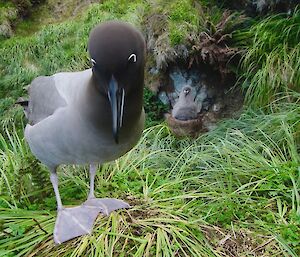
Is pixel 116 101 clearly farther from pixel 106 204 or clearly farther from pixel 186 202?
pixel 186 202

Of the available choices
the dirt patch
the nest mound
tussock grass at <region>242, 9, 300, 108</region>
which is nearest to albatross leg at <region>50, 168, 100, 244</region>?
the dirt patch

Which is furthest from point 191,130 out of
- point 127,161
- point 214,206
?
point 214,206

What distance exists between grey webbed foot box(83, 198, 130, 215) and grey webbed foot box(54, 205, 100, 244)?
32 millimetres

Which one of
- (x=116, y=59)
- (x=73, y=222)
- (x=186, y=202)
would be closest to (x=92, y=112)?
(x=116, y=59)

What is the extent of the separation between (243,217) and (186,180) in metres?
0.52

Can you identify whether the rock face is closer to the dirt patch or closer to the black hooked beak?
the dirt patch

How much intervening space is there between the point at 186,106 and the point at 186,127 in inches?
9.2

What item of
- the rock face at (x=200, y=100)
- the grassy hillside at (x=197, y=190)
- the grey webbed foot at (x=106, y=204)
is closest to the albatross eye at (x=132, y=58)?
the grassy hillside at (x=197, y=190)

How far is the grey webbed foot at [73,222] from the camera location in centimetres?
291

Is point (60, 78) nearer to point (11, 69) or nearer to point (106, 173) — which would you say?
point (106, 173)

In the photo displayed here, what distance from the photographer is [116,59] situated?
88.5 inches

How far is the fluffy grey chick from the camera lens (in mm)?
6242

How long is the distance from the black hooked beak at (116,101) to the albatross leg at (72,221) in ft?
2.36

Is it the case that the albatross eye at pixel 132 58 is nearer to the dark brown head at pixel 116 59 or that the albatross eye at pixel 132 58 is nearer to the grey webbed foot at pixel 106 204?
the dark brown head at pixel 116 59
